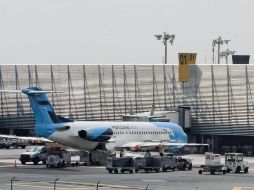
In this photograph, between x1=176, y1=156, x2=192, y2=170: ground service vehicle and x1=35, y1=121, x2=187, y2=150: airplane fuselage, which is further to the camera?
x1=35, y1=121, x2=187, y2=150: airplane fuselage

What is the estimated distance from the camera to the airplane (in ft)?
379

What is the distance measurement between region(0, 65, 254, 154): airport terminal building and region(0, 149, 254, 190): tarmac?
4572cm

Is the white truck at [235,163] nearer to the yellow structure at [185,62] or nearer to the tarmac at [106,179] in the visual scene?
the tarmac at [106,179]

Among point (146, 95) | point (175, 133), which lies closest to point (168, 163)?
point (175, 133)

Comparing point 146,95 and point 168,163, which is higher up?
point 146,95

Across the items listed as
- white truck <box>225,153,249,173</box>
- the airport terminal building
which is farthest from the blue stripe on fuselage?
white truck <box>225,153,249,173</box>

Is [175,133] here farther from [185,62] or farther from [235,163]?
[185,62]

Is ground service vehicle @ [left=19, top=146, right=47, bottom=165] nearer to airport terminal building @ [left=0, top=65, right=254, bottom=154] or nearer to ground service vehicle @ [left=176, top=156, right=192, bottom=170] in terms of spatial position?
ground service vehicle @ [left=176, top=156, right=192, bottom=170]

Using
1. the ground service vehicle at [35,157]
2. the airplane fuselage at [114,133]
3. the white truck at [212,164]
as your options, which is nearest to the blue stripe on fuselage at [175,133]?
the airplane fuselage at [114,133]

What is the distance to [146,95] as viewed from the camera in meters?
162

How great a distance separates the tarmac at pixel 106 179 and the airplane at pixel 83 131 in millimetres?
7069

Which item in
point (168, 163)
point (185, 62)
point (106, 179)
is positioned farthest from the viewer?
point (185, 62)

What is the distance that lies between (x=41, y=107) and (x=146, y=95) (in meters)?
46.4

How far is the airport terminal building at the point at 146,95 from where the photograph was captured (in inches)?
6043
